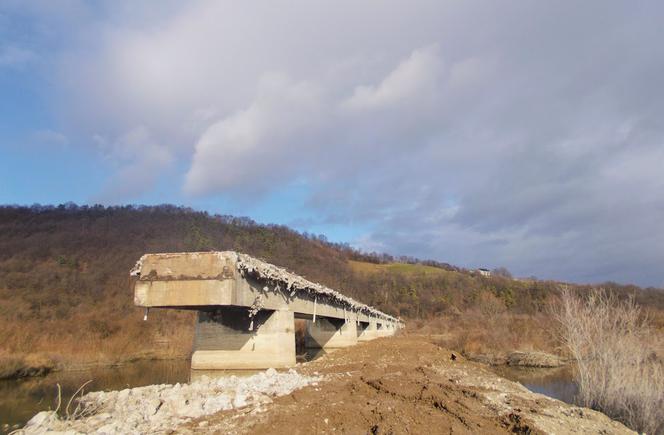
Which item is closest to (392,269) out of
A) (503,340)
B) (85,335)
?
(503,340)

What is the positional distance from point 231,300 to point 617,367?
11.1m

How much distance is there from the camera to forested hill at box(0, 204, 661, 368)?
4659 centimetres

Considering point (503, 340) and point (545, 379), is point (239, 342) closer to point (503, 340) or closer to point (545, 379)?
point (545, 379)

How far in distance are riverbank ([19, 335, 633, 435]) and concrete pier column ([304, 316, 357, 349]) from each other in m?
19.6

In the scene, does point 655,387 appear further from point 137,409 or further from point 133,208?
point 133,208

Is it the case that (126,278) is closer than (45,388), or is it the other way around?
(45,388)

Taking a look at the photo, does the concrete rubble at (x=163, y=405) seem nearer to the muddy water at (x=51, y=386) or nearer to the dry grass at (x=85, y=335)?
the muddy water at (x=51, y=386)

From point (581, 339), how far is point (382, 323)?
42.0m

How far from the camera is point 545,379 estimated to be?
84.6 ft

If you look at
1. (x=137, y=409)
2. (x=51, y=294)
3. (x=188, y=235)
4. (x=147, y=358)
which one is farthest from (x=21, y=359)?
(x=188, y=235)

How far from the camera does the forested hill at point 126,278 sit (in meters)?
46.6

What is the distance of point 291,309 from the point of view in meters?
17.8

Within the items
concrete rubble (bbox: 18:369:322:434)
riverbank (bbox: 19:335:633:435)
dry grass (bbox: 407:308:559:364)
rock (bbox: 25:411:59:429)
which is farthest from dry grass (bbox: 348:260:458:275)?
rock (bbox: 25:411:59:429)

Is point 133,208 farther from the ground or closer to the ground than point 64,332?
farther from the ground
